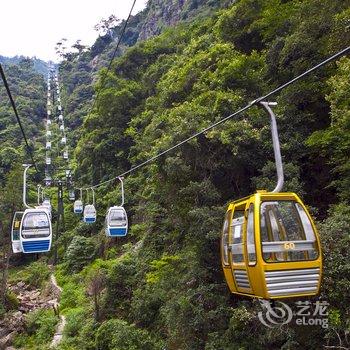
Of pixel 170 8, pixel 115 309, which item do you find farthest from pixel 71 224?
pixel 170 8

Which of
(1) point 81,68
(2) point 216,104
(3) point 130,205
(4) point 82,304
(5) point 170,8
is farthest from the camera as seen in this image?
(1) point 81,68

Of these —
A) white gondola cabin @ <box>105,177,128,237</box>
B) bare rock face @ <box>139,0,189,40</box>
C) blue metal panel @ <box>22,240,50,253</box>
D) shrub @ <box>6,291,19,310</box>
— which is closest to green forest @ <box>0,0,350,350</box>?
shrub @ <box>6,291,19,310</box>

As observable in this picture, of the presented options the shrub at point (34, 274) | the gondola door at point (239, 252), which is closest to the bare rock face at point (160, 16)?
the shrub at point (34, 274)

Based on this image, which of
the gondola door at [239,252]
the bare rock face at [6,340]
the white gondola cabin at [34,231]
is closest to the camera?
the gondola door at [239,252]

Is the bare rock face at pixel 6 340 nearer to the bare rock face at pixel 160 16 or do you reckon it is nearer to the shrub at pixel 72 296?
the shrub at pixel 72 296

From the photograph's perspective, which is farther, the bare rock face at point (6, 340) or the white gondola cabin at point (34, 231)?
the bare rock face at point (6, 340)

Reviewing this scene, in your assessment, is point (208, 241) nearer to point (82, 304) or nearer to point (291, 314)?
point (291, 314)

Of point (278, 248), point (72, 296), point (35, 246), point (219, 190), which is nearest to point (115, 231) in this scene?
point (35, 246)

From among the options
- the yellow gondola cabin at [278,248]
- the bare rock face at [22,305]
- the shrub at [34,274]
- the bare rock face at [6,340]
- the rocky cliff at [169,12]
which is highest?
the rocky cliff at [169,12]

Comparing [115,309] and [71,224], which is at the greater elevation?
[71,224]
